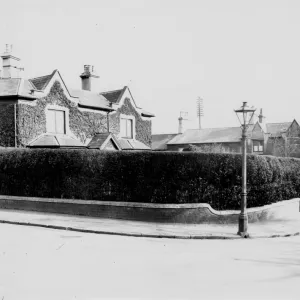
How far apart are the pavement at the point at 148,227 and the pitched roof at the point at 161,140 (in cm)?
5150

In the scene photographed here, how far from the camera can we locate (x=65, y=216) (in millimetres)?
14680

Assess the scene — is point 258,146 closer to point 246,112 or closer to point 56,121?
point 56,121

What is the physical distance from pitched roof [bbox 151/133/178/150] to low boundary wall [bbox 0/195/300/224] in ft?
162

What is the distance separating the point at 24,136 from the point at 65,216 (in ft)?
29.8

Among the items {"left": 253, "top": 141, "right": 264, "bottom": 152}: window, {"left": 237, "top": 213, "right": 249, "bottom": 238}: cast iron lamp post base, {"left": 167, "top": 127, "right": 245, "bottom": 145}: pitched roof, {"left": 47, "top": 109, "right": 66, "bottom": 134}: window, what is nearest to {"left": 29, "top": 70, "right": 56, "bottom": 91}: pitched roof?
{"left": 47, "top": 109, "right": 66, "bottom": 134}: window

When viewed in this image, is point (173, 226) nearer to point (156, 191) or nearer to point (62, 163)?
point (156, 191)

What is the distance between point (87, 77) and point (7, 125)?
11.0 metres

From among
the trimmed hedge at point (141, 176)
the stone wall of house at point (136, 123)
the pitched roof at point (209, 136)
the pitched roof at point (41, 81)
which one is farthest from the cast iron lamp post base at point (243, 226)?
the pitched roof at point (209, 136)

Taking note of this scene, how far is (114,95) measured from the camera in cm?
2994

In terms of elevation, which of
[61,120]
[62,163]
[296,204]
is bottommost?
[296,204]

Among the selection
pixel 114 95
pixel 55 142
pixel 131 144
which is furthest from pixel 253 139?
pixel 55 142

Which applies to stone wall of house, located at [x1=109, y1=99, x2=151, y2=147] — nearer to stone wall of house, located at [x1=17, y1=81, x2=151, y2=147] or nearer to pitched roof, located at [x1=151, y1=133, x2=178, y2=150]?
stone wall of house, located at [x1=17, y1=81, x2=151, y2=147]

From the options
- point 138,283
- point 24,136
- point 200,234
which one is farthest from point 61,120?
point 138,283

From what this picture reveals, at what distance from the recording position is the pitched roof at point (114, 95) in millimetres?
29205
